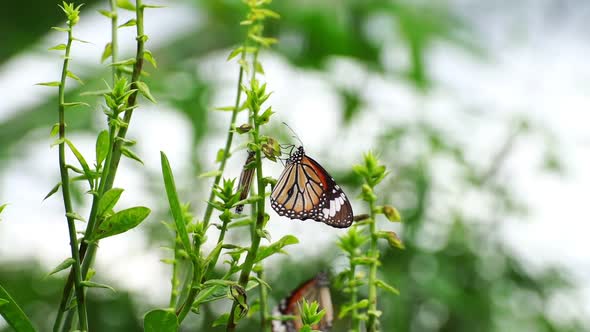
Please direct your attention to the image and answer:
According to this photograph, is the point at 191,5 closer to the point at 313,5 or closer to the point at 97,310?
the point at 313,5

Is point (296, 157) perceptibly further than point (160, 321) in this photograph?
Yes

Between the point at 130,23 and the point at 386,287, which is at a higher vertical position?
the point at 130,23

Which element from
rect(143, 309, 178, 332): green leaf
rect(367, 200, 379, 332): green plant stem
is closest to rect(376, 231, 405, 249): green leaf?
rect(367, 200, 379, 332): green plant stem

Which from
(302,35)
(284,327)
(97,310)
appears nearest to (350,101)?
(302,35)

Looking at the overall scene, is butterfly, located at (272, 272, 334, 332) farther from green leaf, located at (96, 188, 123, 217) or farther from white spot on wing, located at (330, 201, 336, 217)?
green leaf, located at (96, 188, 123, 217)

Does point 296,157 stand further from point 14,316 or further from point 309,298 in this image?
point 14,316

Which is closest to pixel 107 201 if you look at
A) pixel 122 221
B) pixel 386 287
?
pixel 122 221
